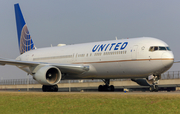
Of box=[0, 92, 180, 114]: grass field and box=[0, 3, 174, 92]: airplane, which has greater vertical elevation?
box=[0, 3, 174, 92]: airplane

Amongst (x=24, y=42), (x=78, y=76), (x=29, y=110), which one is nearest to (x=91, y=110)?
(x=29, y=110)

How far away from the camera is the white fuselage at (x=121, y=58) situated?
64.2ft

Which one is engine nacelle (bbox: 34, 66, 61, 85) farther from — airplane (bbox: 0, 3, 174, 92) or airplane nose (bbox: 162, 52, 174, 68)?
airplane nose (bbox: 162, 52, 174, 68)

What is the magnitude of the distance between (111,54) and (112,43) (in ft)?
3.96

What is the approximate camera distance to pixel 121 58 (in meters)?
20.8

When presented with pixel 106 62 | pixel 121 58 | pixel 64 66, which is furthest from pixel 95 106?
pixel 64 66

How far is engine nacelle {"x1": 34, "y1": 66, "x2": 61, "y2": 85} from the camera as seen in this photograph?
21719 mm

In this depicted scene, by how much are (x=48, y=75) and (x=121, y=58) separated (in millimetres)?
5950

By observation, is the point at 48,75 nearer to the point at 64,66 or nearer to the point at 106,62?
the point at 64,66

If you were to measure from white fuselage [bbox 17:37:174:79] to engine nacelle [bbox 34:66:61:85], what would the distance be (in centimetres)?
252

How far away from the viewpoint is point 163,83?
1361 inches

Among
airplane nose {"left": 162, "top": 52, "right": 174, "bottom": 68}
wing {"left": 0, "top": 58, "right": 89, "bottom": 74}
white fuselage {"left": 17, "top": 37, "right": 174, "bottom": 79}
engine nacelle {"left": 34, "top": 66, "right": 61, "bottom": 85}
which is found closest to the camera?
airplane nose {"left": 162, "top": 52, "right": 174, "bottom": 68}

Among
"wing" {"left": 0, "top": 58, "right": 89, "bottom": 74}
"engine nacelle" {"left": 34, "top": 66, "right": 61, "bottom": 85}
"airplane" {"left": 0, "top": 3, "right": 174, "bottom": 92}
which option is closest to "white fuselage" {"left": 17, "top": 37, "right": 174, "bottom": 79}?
"airplane" {"left": 0, "top": 3, "right": 174, "bottom": 92}

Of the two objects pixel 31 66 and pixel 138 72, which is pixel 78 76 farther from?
pixel 138 72
